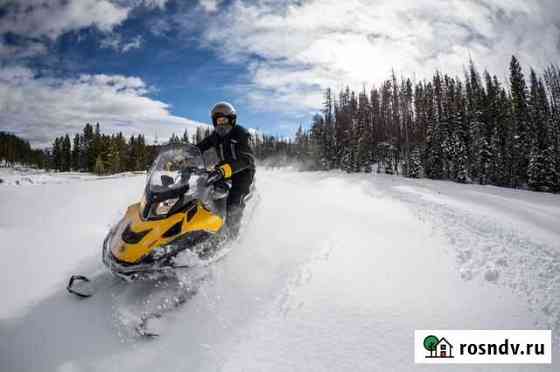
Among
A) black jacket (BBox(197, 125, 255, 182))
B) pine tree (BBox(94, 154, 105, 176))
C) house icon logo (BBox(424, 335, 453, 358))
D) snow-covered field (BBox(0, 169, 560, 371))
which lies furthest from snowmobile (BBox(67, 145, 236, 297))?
pine tree (BBox(94, 154, 105, 176))

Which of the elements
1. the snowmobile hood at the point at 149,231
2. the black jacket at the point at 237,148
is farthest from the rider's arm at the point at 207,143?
the snowmobile hood at the point at 149,231

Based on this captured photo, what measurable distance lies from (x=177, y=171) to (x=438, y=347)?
349 cm

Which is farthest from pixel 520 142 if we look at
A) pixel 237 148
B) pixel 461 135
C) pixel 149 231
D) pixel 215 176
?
pixel 149 231

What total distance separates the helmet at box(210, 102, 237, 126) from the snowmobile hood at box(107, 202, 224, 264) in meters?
1.76

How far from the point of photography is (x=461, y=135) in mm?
39000

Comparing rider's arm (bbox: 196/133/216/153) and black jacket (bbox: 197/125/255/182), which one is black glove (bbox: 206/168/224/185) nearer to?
black jacket (bbox: 197/125/255/182)

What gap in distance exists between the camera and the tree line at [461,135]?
3566cm

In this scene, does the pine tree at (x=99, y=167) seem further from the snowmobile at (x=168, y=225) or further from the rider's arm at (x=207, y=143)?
the snowmobile at (x=168, y=225)

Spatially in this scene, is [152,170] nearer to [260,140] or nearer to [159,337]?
[159,337]

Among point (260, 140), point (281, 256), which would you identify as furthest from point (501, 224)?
point (260, 140)

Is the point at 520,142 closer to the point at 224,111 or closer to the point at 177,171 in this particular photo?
the point at 224,111

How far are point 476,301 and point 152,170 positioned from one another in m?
4.16

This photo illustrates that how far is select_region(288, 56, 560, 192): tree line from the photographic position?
35.7 metres

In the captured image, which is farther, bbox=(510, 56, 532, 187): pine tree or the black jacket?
bbox=(510, 56, 532, 187): pine tree
